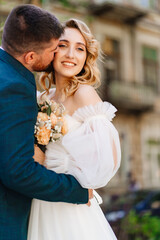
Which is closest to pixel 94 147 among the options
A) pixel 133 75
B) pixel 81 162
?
pixel 81 162

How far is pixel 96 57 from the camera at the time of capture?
2.73 meters

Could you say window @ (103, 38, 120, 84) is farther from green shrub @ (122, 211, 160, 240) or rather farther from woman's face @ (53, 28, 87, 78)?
woman's face @ (53, 28, 87, 78)

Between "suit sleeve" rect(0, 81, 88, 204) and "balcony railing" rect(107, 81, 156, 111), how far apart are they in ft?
45.5

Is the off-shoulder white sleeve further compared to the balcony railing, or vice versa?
the balcony railing

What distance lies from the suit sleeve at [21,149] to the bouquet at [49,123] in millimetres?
312

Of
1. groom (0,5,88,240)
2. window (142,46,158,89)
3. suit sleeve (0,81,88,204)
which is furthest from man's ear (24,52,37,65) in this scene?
window (142,46,158,89)

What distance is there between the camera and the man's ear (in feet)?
6.40

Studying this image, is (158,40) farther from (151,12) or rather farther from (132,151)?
(132,151)

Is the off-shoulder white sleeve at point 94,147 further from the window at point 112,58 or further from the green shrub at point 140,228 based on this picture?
the window at point 112,58

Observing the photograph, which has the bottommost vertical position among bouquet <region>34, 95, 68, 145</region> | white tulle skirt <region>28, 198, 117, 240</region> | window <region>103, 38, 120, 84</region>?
window <region>103, 38, 120, 84</region>

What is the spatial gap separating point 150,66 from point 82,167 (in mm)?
17185

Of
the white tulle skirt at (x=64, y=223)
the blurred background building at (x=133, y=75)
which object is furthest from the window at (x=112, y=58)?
the white tulle skirt at (x=64, y=223)

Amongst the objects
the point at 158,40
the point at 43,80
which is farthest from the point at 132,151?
the point at 43,80

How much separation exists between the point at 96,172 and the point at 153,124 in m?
16.4
